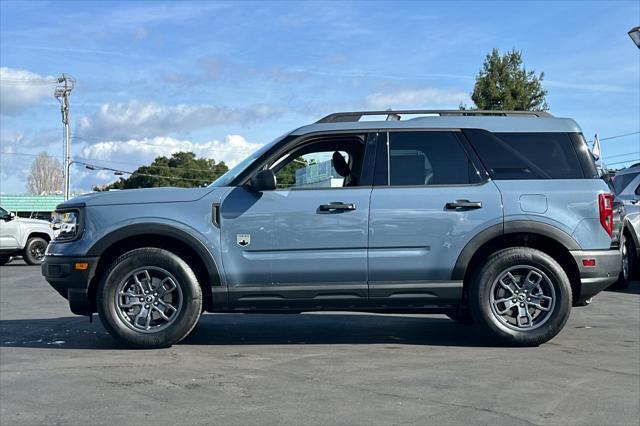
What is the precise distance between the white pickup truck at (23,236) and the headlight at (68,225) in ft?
43.0

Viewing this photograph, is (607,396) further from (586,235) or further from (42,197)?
(42,197)

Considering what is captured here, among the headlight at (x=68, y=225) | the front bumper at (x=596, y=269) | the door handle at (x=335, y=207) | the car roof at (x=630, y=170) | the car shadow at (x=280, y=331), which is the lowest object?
the car shadow at (x=280, y=331)

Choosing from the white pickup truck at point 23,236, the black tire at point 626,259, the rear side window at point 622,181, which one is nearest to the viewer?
the black tire at point 626,259

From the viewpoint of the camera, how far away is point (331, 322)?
8172mm

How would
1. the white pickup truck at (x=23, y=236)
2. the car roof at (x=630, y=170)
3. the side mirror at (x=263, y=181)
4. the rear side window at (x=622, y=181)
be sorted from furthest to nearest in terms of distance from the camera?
the white pickup truck at (x=23, y=236) → the car roof at (x=630, y=170) → the rear side window at (x=622, y=181) → the side mirror at (x=263, y=181)

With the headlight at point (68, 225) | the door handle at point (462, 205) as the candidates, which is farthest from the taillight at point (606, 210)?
the headlight at point (68, 225)

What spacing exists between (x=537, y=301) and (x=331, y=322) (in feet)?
7.89

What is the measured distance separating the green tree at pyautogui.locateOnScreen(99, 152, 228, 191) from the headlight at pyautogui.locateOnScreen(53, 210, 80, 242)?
65871mm

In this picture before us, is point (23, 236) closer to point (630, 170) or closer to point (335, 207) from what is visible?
point (630, 170)

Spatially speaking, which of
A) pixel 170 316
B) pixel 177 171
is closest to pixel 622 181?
pixel 170 316

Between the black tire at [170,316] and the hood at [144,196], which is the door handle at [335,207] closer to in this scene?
the hood at [144,196]

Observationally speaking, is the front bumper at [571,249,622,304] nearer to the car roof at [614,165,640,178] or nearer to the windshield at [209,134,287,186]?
the windshield at [209,134,287,186]

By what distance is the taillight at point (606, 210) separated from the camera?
21.6ft

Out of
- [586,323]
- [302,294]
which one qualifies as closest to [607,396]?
[302,294]
